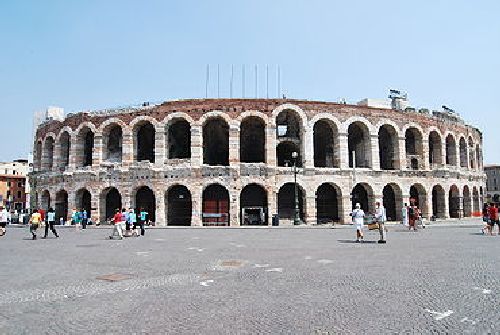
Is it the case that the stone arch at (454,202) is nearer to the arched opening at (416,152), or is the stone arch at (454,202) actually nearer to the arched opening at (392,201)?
the arched opening at (416,152)

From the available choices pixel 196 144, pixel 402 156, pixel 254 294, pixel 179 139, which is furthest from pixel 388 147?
pixel 254 294

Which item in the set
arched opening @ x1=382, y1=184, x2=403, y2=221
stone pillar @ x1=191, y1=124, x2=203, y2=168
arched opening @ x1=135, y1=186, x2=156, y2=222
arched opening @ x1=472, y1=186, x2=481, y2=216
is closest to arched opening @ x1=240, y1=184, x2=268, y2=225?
stone pillar @ x1=191, y1=124, x2=203, y2=168

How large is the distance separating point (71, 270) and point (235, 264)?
154 inches

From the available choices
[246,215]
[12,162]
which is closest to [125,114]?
[246,215]

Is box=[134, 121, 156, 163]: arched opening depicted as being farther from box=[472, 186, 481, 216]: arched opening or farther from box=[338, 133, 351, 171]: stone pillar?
box=[472, 186, 481, 216]: arched opening

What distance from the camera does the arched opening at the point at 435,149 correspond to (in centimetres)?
3538

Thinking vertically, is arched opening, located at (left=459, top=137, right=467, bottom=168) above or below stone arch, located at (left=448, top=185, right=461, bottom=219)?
above

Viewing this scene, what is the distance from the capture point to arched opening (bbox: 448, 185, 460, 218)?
36.5 m

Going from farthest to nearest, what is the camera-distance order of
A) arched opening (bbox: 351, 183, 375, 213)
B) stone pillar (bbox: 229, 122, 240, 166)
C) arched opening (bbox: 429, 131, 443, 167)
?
arched opening (bbox: 429, 131, 443, 167) → arched opening (bbox: 351, 183, 375, 213) → stone pillar (bbox: 229, 122, 240, 166)

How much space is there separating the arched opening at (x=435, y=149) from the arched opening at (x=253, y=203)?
55.2 feet

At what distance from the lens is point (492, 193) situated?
73562mm

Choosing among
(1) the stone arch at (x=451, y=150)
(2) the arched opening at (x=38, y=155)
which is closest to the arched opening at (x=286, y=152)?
(1) the stone arch at (x=451, y=150)

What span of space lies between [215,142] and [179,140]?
135 inches

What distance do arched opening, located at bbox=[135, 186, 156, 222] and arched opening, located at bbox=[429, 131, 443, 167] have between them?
26.2m
